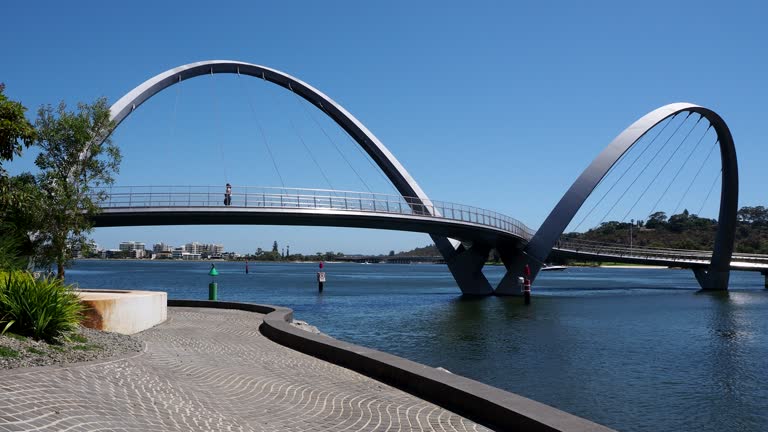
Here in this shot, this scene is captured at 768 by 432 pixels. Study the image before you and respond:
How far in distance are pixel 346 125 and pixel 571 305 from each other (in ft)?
66.3

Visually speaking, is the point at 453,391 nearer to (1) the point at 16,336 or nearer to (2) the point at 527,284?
(1) the point at 16,336

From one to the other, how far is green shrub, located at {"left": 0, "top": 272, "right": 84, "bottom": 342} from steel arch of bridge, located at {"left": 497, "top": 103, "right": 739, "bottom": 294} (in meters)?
37.6

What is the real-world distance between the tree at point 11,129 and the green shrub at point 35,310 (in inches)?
131

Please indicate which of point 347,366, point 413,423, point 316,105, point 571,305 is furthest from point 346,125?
point 413,423

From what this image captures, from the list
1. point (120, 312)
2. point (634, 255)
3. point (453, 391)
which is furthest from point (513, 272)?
point (453, 391)

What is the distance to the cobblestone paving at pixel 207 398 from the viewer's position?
19.4ft

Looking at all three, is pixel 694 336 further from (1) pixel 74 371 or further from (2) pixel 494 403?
(1) pixel 74 371

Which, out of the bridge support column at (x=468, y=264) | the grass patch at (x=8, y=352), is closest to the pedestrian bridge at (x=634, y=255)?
the bridge support column at (x=468, y=264)

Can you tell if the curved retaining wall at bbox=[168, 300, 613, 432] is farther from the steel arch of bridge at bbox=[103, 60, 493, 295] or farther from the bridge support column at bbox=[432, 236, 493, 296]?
the bridge support column at bbox=[432, 236, 493, 296]

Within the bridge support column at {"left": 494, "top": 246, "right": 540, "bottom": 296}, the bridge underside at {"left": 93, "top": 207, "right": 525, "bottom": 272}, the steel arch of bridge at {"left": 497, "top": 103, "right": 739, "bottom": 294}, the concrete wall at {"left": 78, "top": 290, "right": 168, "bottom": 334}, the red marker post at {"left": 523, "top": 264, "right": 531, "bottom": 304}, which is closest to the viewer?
the concrete wall at {"left": 78, "top": 290, "right": 168, "bottom": 334}

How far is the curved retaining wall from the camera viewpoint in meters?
6.25

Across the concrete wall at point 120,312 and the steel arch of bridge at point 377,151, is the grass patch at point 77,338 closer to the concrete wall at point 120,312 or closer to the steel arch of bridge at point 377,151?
the concrete wall at point 120,312

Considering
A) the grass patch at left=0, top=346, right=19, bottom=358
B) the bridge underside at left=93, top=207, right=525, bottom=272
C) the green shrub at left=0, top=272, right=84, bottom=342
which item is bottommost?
the grass patch at left=0, top=346, right=19, bottom=358

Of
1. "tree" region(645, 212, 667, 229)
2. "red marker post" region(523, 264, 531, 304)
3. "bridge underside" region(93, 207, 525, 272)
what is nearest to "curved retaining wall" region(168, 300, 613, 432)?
"bridge underside" region(93, 207, 525, 272)
